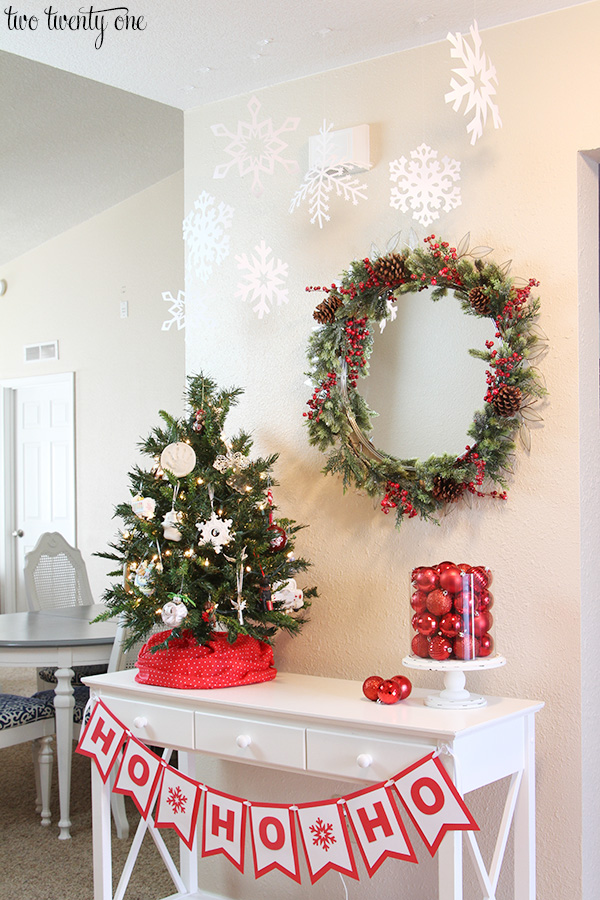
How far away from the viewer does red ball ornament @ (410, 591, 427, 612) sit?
207 centimetres

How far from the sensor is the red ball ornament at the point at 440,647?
2021 millimetres

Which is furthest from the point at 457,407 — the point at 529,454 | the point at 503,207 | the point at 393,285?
the point at 503,207

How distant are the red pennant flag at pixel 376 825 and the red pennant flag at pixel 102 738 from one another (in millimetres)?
731

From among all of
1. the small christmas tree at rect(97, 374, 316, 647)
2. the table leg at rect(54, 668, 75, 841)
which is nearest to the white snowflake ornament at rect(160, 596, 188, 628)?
the small christmas tree at rect(97, 374, 316, 647)

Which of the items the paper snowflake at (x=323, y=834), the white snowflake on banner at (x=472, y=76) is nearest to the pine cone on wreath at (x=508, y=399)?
the white snowflake on banner at (x=472, y=76)

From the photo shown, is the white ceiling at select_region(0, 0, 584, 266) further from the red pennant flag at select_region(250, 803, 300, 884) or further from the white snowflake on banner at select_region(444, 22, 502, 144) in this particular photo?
the red pennant flag at select_region(250, 803, 300, 884)

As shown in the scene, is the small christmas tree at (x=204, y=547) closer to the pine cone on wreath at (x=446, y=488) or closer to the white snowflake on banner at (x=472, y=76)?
the pine cone on wreath at (x=446, y=488)

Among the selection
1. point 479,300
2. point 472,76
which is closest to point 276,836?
point 479,300

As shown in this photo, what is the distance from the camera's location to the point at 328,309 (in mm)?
2496

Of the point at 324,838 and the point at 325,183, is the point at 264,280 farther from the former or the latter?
the point at 324,838

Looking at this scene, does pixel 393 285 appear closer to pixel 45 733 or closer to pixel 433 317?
pixel 433 317

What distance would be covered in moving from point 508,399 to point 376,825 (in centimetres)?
101

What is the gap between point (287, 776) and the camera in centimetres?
263

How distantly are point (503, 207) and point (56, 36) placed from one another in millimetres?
1300
